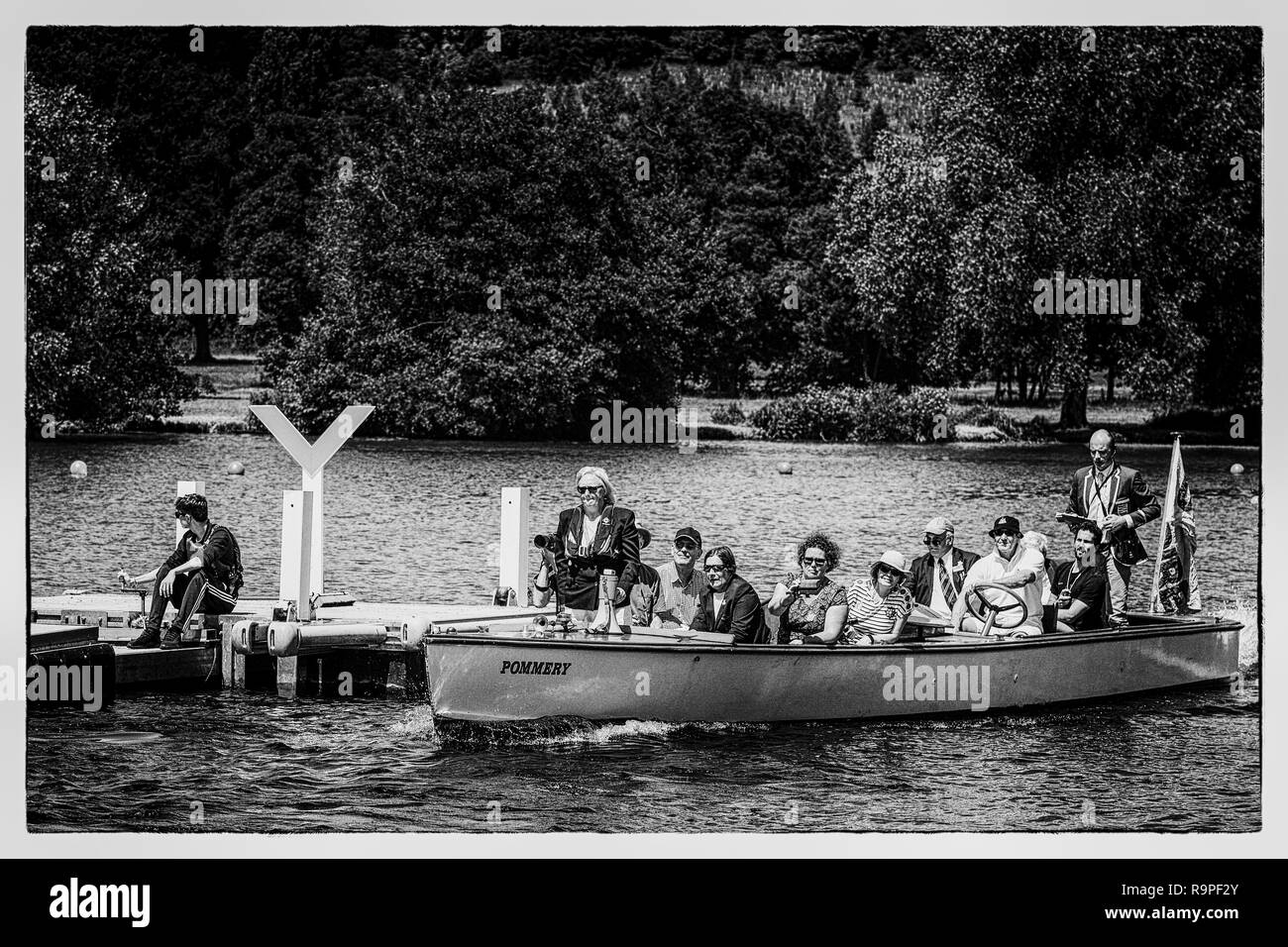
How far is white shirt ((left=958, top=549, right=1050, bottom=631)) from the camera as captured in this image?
55.9 ft

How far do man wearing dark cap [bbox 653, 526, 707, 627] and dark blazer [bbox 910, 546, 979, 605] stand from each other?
182 cm

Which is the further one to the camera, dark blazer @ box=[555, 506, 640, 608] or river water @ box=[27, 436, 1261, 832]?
dark blazer @ box=[555, 506, 640, 608]

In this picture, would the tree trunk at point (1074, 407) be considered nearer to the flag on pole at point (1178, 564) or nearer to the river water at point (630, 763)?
the river water at point (630, 763)

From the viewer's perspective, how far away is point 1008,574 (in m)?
17.2

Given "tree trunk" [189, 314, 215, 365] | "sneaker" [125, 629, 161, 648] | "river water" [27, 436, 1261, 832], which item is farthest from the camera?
"tree trunk" [189, 314, 215, 365]

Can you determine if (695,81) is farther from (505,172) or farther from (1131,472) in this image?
(1131,472)

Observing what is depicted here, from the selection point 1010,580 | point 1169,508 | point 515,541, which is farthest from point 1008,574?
point 515,541

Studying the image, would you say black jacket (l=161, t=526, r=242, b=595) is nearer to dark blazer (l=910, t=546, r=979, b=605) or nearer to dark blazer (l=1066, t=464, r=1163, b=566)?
dark blazer (l=910, t=546, r=979, b=605)

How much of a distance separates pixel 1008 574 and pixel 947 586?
58 centimetres

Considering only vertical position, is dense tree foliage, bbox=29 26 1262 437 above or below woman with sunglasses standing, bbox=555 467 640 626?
above

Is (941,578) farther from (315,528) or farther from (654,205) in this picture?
(654,205)

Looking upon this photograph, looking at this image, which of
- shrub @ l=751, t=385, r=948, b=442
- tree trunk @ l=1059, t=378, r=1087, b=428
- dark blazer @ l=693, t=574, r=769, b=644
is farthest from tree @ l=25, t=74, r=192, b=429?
tree trunk @ l=1059, t=378, r=1087, b=428

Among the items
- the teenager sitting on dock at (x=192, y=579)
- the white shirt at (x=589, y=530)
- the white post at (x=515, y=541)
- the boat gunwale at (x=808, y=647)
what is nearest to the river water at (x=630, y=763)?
the teenager sitting on dock at (x=192, y=579)
